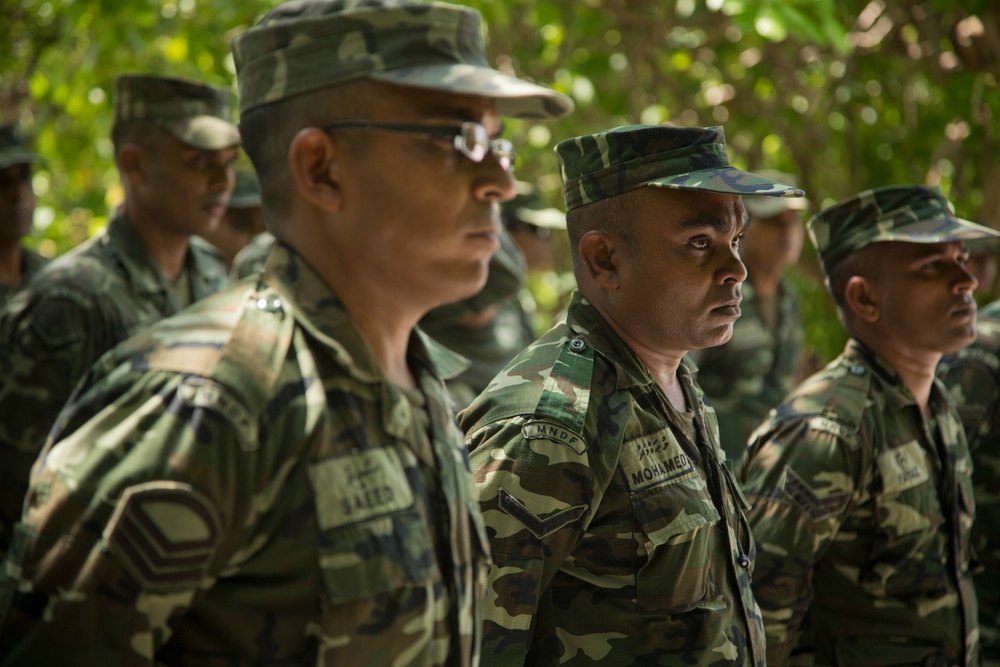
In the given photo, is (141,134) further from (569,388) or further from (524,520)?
(524,520)

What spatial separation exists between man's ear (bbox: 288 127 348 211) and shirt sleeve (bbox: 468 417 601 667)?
87 centimetres

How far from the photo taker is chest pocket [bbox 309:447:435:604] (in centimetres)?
153

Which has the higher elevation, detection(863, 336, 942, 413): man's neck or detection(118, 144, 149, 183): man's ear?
detection(118, 144, 149, 183): man's ear

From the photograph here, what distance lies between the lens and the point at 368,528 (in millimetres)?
1574

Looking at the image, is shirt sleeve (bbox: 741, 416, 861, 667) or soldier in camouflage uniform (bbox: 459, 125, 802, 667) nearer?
soldier in camouflage uniform (bbox: 459, 125, 802, 667)

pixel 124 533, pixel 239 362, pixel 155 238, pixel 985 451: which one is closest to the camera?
pixel 124 533

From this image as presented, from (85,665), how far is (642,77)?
6786mm

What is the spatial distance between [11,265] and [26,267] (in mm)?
121

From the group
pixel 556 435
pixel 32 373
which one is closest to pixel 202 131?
pixel 32 373

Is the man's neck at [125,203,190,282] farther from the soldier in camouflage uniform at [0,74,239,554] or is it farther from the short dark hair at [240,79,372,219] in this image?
the short dark hair at [240,79,372,219]

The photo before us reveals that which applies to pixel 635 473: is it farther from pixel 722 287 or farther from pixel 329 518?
pixel 329 518

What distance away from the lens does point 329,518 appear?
5.03 ft

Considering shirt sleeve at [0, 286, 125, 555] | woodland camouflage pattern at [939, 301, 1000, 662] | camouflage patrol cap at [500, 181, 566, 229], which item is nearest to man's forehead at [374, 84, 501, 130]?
shirt sleeve at [0, 286, 125, 555]

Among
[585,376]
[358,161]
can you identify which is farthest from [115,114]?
[358,161]
